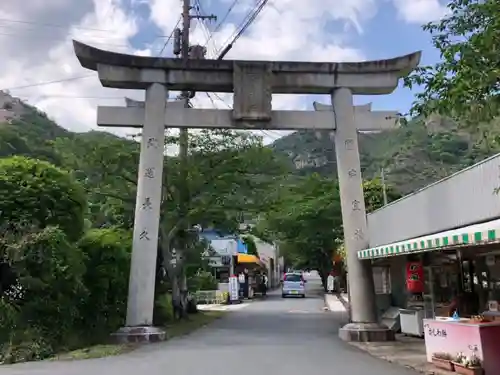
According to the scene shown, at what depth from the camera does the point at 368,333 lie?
1622 cm

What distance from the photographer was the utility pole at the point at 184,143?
21.8 metres

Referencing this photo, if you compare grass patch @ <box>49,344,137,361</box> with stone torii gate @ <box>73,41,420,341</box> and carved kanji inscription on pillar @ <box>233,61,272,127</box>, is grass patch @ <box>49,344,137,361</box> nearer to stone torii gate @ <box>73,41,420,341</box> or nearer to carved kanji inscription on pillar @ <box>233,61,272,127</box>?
stone torii gate @ <box>73,41,420,341</box>

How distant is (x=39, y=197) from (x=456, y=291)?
38.0ft

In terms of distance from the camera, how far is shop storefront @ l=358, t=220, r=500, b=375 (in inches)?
367

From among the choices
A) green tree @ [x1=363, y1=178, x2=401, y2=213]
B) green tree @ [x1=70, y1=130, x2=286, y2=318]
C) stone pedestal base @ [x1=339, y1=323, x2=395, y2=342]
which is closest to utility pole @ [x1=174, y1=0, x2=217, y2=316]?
green tree @ [x1=70, y1=130, x2=286, y2=318]

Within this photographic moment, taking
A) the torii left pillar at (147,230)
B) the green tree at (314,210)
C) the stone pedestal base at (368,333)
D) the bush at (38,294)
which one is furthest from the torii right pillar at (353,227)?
the green tree at (314,210)

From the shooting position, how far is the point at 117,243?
18250 millimetres

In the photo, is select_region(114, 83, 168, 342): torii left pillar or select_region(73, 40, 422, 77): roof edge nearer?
select_region(114, 83, 168, 342): torii left pillar

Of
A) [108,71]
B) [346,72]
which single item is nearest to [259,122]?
[346,72]

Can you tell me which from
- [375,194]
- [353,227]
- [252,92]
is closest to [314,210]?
[375,194]

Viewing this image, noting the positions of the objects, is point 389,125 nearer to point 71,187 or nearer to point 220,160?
point 220,160

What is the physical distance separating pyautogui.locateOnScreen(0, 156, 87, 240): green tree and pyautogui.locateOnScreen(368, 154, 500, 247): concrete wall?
898cm

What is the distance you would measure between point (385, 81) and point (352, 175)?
10.8ft

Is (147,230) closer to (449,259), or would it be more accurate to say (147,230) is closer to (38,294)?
(38,294)
